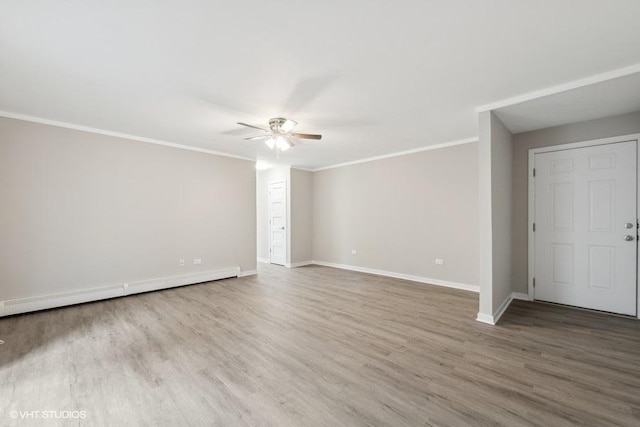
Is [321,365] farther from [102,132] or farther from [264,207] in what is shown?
[264,207]

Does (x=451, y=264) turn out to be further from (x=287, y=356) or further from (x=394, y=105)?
(x=287, y=356)

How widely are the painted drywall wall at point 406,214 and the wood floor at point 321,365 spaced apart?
1287 millimetres

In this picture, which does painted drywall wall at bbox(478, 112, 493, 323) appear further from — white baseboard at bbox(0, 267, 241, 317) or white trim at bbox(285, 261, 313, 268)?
white baseboard at bbox(0, 267, 241, 317)

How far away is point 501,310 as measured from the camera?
3.39m

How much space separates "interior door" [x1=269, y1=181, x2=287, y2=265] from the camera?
6781 mm

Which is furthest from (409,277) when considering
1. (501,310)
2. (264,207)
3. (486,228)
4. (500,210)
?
(264,207)

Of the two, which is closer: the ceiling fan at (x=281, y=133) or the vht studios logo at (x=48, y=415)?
the vht studios logo at (x=48, y=415)

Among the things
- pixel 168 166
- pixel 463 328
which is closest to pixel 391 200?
pixel 463 328

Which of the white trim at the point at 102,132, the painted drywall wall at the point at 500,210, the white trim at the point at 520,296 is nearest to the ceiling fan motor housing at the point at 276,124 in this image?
the white trim at the point at 102,132

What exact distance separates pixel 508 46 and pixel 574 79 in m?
1.10

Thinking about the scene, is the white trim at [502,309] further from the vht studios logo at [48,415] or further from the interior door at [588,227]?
the vht studios logo at [48,415]

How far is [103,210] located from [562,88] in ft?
20.0

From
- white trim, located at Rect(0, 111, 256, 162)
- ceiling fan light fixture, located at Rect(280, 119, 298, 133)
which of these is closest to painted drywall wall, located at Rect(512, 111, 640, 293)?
ceiling fan light fixture, located at Rect(280, 119, 298, 133)

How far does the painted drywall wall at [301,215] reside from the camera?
669cm
